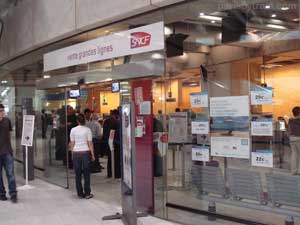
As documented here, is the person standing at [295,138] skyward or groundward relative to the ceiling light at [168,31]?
groundward

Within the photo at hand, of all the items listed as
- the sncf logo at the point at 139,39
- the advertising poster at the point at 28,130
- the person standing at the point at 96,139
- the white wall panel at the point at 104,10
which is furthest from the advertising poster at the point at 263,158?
the person standing at the point at 96,139

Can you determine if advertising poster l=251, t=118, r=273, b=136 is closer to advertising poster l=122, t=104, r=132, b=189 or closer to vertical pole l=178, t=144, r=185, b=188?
vertical pole l=178, t=144, r=185, b=188

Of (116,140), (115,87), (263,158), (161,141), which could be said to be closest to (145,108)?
(161,141)

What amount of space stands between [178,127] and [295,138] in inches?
68.4

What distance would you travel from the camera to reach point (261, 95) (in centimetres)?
600

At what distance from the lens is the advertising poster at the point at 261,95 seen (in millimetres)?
5941

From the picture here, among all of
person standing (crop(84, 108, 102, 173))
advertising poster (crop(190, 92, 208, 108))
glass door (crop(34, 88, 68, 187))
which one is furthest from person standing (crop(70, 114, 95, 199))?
person standing (crop(84, 108, 102, 173))

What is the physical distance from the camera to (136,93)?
7.43 metres

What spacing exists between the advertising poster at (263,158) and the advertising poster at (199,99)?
1123 mm

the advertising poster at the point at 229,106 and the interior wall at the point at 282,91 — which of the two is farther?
the advertising poster at the point at 229,106

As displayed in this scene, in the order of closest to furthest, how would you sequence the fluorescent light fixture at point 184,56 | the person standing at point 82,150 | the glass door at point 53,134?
the fluorescent light fixture at point 184,56 < the person standing at point 82,150 < the glass door at point 53,134

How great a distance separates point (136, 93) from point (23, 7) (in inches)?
222

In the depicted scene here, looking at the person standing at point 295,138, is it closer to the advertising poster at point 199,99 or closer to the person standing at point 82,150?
the advertising poster at point 199,99

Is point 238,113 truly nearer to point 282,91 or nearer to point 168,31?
point 282,91
